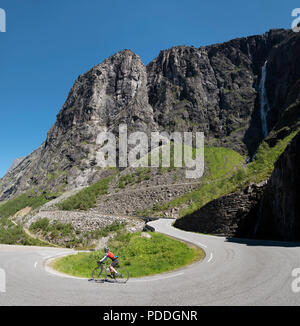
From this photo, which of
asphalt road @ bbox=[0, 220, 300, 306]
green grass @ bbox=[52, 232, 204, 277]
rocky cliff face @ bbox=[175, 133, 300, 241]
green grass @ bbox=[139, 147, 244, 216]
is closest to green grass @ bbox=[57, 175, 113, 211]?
green grass @ bbox=[139, 147, 244, 216]

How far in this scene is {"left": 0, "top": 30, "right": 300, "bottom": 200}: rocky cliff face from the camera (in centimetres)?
9119

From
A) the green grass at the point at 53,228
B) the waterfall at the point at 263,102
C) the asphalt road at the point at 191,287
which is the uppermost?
the waterfall at the point at 263,102

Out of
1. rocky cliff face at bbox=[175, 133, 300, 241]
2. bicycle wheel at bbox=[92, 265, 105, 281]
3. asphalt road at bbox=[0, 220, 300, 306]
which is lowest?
bicycle wheel at bbox=[92, 265, 105, 281]

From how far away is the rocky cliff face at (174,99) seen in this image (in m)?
91.2

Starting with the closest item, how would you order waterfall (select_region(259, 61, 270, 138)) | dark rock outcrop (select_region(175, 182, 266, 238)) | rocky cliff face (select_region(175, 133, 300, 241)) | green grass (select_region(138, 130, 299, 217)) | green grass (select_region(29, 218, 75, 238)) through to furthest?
rocky cliff face (select_region(175, 133, 300, 241)) → dark rock outcrop (select_region(175, 182, 266, 238)) → green grass (select_region(138, 130, 299, 217)) → green grass (select_region(29, 218, 75, 238)) → waterfall (select_region(259, 61, 270, 138))

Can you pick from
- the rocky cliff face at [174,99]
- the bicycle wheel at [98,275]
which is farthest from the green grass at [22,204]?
the bicycle wheel at [98,275]

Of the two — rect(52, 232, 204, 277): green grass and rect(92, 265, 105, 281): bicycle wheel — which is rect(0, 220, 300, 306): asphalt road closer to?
rect(92, 265, 105, 281): bicycle wheel

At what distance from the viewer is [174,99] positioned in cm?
10719

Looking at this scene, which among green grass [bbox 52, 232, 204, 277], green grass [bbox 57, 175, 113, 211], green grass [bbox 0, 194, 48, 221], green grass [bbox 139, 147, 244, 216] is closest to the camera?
green grass [bbox 52, 232, 204, 277]

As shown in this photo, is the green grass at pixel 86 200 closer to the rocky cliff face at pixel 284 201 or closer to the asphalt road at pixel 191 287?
the rocky cliff face at pixel 284 201

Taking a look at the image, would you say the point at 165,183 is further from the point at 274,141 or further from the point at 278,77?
the point at 278,77

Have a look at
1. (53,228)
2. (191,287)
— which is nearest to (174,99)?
(53,228)

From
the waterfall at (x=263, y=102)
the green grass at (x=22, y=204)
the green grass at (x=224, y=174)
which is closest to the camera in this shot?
the green grass at (x=224, y=174)

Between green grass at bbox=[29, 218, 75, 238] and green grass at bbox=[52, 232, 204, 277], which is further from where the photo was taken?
green grass at bbox=[29, 218, 75, 238]
